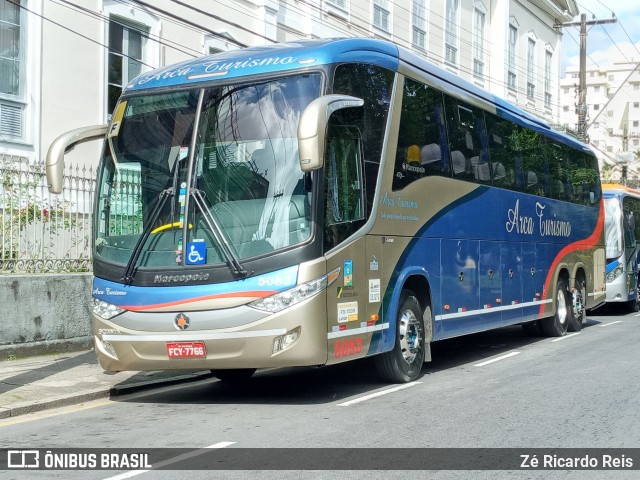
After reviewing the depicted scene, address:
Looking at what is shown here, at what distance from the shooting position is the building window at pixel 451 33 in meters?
30.3

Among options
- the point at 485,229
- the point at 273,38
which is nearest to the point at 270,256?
the point at 485,229

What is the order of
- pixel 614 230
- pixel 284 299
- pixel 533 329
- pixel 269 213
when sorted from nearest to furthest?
1. pixel 284 299
2. pixel 269 213
3. pixel 533 329
4. pixel 614 230

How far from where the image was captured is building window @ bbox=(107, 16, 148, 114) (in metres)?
17.0

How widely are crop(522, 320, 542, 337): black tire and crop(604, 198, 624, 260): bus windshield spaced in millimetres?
6716

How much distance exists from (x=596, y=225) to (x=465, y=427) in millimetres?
13273

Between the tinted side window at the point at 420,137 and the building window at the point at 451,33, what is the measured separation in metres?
19.3

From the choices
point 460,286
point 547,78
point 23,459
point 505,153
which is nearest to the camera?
point 23,459

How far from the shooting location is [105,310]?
30.2ft

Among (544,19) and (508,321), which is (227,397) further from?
(544,19)

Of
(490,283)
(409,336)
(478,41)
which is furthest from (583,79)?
(409,336)

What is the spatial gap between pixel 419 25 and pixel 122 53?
535 inches

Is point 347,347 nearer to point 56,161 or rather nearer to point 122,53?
point 56,161

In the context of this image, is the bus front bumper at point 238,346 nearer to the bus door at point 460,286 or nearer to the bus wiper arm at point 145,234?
the bus wiper arm at point 145,234

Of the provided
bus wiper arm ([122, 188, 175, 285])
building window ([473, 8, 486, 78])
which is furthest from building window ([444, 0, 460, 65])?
bus wiper arm ([122, 188, 175, 285])
